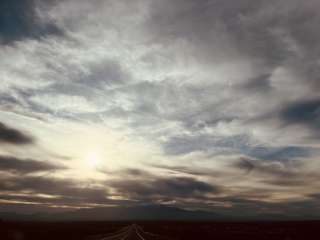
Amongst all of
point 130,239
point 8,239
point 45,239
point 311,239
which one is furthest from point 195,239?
point 8,239

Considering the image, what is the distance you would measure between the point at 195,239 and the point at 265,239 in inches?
369

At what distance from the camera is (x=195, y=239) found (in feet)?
152

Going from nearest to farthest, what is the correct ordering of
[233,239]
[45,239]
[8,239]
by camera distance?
1. [8,239]
2. [45,239]
3. [233,239]

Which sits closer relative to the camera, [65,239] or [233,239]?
[65,239]

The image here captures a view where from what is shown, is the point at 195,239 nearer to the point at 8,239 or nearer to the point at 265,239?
the point at 265,239

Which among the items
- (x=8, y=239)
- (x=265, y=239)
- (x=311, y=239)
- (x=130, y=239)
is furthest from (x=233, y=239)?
(x=8, y=239)

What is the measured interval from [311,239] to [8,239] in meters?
37.4

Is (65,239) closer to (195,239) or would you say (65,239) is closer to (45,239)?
(45,239)

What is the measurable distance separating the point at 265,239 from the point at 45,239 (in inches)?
1113

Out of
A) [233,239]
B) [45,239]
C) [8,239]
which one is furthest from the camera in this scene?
[233,239]

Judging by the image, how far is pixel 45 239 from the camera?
146 ft

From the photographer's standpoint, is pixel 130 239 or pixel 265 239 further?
pixel 265 239

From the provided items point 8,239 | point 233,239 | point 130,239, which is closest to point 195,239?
point 233,239

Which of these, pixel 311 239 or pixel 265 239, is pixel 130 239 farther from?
pixel 311 239
